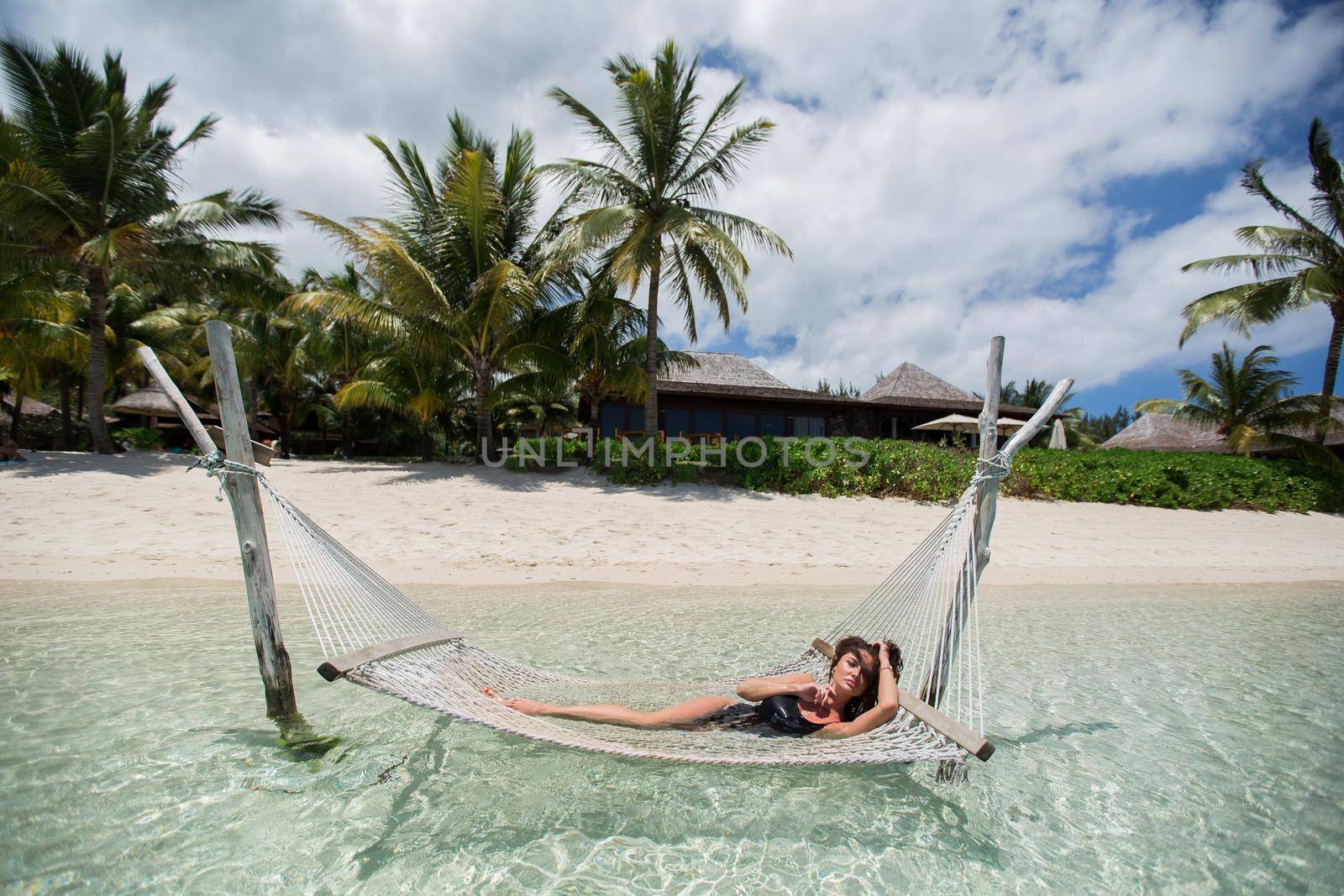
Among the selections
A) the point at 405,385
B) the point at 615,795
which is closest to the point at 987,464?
the point at 615,795

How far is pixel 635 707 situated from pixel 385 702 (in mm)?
1479

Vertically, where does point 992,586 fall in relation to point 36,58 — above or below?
below

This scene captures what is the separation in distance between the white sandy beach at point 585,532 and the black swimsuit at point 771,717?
3837 millimetres

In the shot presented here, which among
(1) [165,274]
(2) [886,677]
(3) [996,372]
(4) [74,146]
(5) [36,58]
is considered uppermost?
(5) [36,58]

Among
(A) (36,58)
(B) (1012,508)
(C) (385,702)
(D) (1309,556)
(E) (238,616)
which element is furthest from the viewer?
(B) (1012,508)

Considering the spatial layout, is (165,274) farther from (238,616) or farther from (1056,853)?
(1056,853)

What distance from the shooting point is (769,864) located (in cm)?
228

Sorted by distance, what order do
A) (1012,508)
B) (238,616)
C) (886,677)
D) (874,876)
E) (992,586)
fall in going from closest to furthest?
(874,876)
(886,677)
(238,616)
(992,586)
(1012,508)

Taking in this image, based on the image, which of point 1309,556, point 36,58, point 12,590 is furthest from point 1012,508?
→ point 36,58

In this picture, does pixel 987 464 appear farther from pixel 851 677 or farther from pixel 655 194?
pixel 655 194

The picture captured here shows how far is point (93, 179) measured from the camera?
1110 centimetres

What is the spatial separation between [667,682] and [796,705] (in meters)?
1.04

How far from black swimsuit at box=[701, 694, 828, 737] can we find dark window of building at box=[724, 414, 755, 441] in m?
14.7

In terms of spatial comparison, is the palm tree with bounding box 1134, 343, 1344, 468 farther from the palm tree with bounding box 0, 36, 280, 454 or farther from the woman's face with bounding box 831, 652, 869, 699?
the palm tree with bounding box 0, 36, 280, 454
